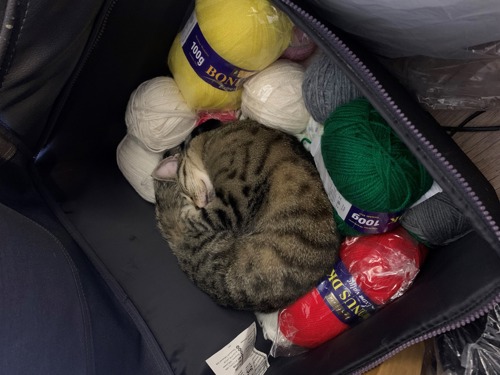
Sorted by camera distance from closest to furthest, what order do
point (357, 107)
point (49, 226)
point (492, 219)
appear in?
point (492, 219) < point (357, 107) < point (49, 226)

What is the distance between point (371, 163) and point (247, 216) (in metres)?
0.30

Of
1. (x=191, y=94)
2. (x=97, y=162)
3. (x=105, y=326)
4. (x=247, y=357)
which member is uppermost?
(x=191, y=94)

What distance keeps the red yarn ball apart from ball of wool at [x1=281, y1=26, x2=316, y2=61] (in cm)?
35

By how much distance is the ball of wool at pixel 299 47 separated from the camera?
81cm

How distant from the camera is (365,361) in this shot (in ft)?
2.28

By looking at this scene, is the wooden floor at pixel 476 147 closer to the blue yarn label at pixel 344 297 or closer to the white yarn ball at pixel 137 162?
the blue yarn label at pixel 344 297

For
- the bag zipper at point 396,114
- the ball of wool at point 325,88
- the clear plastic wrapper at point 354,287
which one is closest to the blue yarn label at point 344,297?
the clear plastic wrapper at point 354,287

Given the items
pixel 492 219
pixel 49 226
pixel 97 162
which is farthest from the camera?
pixel 97 162

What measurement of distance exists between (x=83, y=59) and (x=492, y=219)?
1.99 ft

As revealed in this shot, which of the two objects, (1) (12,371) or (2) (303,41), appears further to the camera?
(2) (303,41)

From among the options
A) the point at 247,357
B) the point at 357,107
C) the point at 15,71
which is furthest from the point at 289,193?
the point at 15,71

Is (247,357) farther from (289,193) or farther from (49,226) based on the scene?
(49,226)

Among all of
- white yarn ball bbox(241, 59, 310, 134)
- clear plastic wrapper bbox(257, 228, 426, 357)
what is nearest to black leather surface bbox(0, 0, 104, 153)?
white yarn ball bbox(241, 59, 310, 134)

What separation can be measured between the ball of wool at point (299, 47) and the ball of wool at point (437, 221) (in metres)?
0.34
